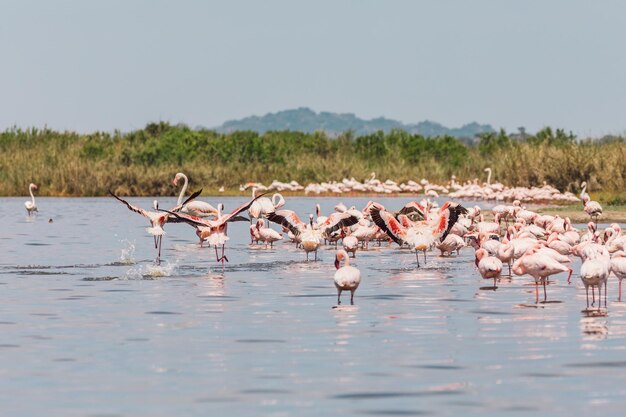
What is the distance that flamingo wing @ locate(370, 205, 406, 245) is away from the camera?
24.6 metres

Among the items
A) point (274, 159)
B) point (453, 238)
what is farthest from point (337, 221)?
point (274, 159)

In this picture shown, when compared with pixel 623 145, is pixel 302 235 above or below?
below

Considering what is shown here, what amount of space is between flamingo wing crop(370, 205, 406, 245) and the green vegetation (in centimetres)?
2576

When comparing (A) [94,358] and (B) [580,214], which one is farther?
(B) [580,214]

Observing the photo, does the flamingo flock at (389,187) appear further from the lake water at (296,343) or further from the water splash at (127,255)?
the lake water at (296,343)

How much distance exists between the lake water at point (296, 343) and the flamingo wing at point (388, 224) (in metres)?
0.65

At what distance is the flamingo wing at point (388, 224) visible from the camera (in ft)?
80.8

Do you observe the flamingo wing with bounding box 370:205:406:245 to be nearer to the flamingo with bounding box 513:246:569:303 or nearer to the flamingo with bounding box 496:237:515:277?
the flamingo with bounding box 496:237:515:277

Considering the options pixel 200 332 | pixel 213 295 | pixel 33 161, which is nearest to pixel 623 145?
pixel 33 161

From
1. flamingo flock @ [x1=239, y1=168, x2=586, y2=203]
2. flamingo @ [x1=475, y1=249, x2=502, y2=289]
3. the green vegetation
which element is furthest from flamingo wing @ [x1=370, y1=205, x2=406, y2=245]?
flamingo flock @ [x1=239, y1=168, x2=586, y2=203]

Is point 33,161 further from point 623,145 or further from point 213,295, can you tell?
point 213,295

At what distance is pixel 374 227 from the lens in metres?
29.8

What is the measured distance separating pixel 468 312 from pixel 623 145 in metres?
37.6

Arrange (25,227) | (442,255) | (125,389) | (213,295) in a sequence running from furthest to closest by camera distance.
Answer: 1. (25,227)
2. (442,255)
3. (213,295)
4. (125,389)
